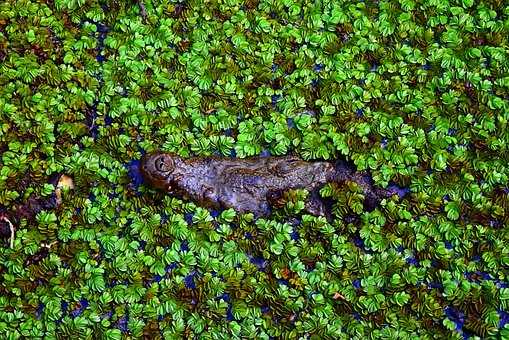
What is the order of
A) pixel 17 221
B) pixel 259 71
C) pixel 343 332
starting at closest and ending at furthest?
pixel 343 332, pixel 17 221, pixel 259 71

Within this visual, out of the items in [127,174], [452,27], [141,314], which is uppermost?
[452,27]

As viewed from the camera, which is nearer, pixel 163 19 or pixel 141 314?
pixel 141 314

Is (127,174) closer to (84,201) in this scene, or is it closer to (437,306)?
(84,201)

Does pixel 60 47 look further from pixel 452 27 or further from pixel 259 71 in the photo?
pixel 452 27

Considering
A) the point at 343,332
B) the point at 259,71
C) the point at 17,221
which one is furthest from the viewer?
the point at 259,71

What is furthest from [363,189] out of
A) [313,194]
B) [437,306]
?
[437,306]

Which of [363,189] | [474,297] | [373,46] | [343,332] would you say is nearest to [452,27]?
[373,46]

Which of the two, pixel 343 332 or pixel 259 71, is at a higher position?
pixel 259 71
